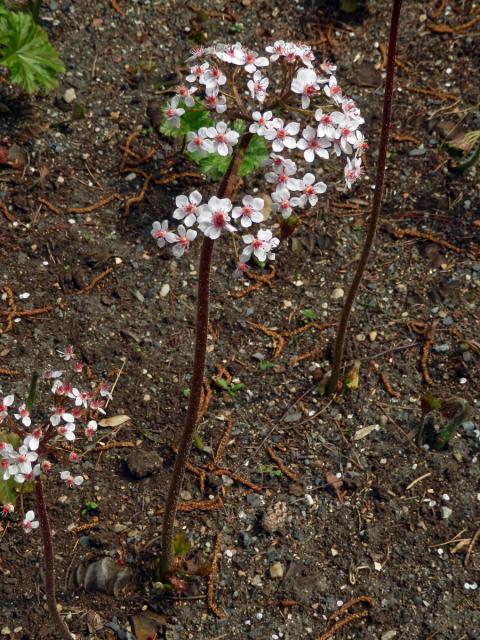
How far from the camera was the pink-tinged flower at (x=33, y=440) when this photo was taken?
235cm

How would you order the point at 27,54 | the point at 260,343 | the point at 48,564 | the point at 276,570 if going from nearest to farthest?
the point at 48,564, the point at 276,570, the point at 260,343, the point at 27,54

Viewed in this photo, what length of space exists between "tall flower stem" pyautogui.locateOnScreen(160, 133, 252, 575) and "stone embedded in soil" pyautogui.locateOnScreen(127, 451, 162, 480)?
40 centimetres

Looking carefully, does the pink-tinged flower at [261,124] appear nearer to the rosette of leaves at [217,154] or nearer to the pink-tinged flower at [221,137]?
the pink-tinged flower at [221,137]

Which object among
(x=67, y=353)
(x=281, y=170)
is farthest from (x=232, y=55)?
(x=67, y=353)

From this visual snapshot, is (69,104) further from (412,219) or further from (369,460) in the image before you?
(369,460)

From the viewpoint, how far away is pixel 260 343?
12.8 ft

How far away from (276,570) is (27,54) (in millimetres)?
2583

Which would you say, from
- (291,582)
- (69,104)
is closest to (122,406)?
(291,582)

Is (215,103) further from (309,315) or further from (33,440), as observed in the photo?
(309,315)

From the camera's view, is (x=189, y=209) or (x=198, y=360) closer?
(x=189, y=209)

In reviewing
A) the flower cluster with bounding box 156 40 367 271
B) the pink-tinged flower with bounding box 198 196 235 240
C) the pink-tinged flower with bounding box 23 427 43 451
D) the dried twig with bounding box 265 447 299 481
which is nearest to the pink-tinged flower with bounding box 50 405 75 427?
the pink-tinged flower with bounding box 23 427 43 451

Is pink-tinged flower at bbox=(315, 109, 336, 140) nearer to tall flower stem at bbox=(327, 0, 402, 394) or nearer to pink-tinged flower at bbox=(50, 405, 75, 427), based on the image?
tall flower stem at bbox=(327, 0, 402, 394)

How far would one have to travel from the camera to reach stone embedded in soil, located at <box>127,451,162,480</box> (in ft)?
11.2

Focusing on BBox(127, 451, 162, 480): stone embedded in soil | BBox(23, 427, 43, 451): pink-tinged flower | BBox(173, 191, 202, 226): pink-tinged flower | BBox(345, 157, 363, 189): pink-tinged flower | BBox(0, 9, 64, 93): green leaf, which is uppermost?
BBox(173, 191, 202, 226): pink-tinged flower
